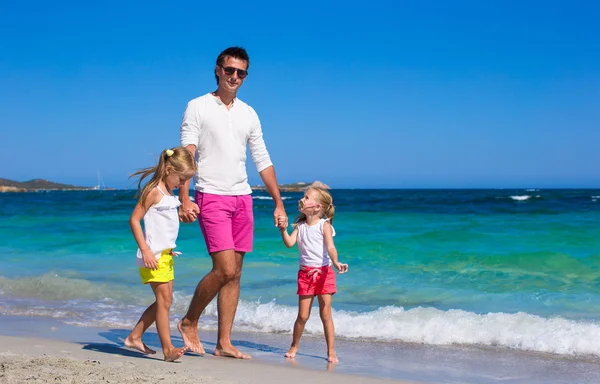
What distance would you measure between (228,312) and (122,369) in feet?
3.08

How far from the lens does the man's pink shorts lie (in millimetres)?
4145

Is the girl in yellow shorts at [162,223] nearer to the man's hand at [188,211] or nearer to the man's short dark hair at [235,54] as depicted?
the man's hand at [188,211]

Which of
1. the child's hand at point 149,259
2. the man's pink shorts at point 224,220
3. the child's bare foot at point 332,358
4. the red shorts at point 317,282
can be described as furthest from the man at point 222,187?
the child's bare foot at point 332,358

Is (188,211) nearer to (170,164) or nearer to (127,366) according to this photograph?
(170,164)

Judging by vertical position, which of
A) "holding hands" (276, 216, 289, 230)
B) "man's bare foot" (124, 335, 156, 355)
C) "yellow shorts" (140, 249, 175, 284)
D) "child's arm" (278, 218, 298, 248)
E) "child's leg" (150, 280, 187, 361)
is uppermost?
"holding hands" (276, 216, 289, 230)

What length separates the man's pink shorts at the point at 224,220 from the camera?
163 inches

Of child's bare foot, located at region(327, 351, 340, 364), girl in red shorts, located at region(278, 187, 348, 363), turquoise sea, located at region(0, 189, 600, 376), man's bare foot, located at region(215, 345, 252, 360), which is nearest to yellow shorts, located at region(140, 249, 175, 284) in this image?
man's bare foot, located at region(215, 345, 252, 360)

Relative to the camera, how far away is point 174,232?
4023mm

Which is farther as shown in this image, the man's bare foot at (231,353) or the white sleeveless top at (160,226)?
the man's bare foot at (231,353)

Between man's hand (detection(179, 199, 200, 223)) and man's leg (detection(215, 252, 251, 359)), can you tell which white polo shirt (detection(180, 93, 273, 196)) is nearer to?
man's hand (detection(179, 199, 200, 223))

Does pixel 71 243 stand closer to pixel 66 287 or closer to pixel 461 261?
pixel 66 287

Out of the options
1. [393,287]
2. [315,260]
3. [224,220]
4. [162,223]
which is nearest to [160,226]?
[162,223]

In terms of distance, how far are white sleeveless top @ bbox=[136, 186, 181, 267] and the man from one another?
10 cm

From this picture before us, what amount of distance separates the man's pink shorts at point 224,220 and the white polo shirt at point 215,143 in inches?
2.1
